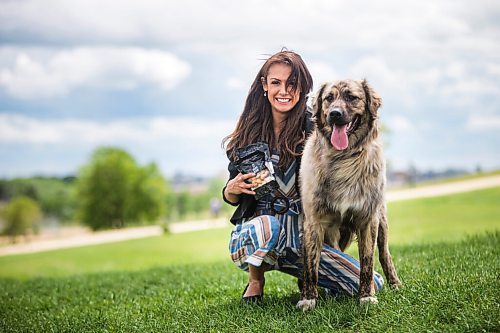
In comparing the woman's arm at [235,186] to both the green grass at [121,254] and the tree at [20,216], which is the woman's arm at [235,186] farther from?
the tree at [20,216]

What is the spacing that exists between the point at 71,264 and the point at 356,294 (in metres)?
19.5

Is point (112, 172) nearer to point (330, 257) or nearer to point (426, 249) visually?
point (426, 249)

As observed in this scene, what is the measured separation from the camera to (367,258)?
4.50 metres

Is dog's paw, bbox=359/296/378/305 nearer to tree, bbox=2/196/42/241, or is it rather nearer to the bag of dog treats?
the bag of dog treats

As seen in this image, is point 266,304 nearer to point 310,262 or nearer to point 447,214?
point 310,262

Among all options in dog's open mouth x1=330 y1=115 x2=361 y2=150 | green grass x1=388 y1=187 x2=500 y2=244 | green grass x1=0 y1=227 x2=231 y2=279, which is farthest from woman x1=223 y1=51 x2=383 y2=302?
green grass x1=388 y1=187 x2=500 y2=244

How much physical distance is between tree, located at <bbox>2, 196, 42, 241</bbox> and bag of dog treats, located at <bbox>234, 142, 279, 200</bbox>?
121 feet

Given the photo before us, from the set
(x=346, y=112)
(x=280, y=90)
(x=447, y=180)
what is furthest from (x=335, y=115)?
(x=447, y=180)

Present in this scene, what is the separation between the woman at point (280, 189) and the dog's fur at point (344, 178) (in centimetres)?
23

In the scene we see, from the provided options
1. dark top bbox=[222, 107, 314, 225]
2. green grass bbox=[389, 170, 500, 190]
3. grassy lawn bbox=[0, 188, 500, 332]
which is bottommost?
green grass bbox=[389, 170, 500, 190]

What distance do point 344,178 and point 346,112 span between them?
517 millimetres

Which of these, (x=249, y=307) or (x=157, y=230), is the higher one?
(x=249, y=307)

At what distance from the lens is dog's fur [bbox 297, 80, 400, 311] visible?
4.26 metres

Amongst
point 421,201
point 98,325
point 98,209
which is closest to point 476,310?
point 98,325
